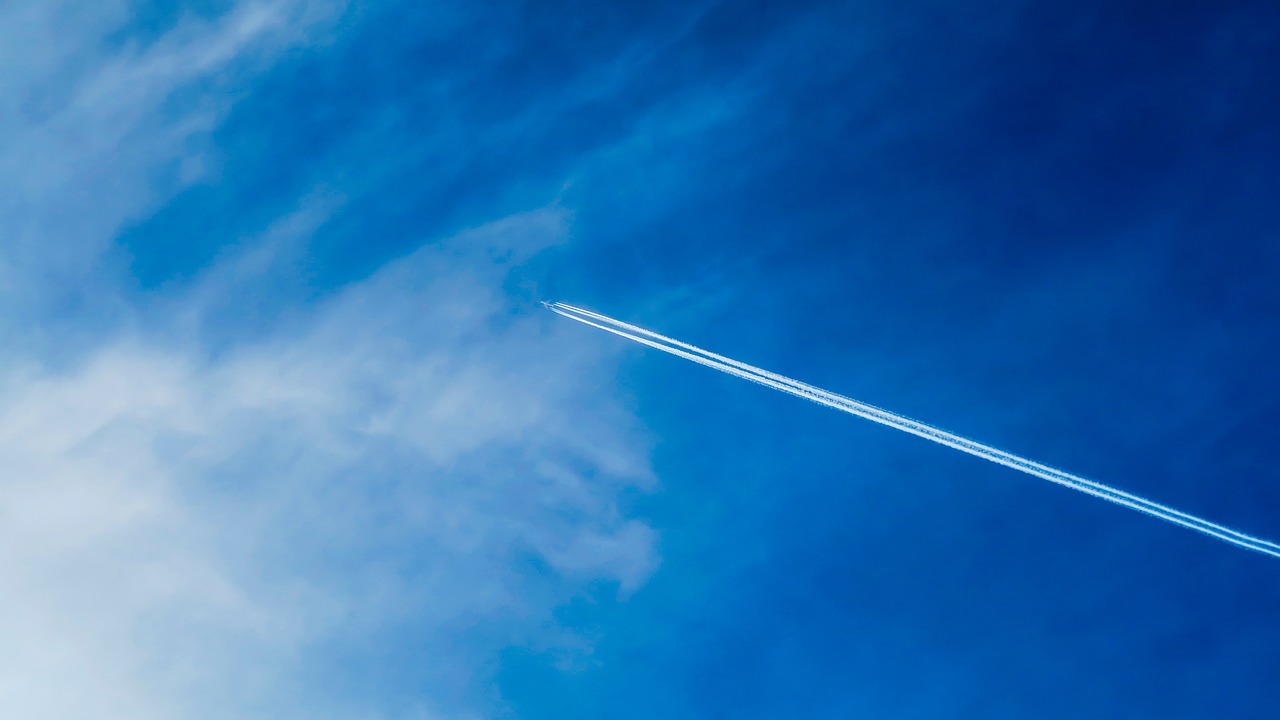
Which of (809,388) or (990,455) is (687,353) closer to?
(809,388)

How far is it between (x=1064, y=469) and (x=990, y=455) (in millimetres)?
4314

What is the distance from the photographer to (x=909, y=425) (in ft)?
136

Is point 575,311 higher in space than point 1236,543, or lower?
higher

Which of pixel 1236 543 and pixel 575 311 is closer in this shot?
pixel 1236 543

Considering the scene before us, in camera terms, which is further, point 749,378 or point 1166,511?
point 749,378

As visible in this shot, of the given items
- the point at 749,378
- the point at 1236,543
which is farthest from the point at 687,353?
the point at 1236,543

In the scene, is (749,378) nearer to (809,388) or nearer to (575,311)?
(809,388)

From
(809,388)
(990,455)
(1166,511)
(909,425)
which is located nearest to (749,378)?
(809,388)

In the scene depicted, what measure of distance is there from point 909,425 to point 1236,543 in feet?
55.9

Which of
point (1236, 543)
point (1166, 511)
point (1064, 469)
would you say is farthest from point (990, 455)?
point (1236, 543)

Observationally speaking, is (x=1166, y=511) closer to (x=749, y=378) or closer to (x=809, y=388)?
(x=809, y=388)

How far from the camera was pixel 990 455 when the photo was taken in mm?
41000

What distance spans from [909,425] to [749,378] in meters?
9.19

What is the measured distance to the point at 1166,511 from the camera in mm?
38656
